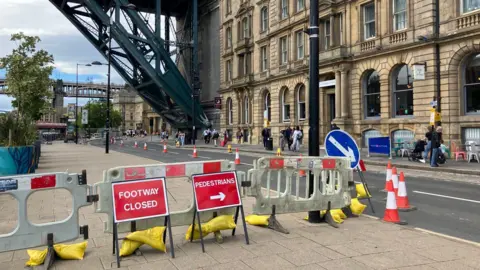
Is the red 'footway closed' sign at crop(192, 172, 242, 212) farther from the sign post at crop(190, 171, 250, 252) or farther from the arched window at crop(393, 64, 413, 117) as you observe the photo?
the arched window at crop(393, 64, 413, 117)

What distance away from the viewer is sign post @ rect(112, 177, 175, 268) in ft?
16.1

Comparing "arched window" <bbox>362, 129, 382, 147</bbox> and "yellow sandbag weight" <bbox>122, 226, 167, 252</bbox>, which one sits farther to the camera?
"arched window" <bbox>362, 129, 382, 147</bbox>

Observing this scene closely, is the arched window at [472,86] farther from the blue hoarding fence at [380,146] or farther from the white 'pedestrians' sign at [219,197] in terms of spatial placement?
the white 'pedestrians' sign at [219,197]

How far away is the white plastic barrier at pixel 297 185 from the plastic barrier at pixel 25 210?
240 centimetres

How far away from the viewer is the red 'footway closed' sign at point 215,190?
5.42 meters

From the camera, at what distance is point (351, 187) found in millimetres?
6969

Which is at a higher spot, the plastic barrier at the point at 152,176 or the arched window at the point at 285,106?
the arched window at the point at 285,106

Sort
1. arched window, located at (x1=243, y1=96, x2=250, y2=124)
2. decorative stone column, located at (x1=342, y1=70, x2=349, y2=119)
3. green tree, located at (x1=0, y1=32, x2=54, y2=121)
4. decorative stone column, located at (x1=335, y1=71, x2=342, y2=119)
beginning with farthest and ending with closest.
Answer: arched window, located at (x1=243, y1=96, x2=250, y2=124) → decorative stone column, located at (x1=335, y1=71, x2=342, y2=119) → decorative stone column, located at (x1=342, y1=70, x2=349, y2=119) → green tree, located at (x1=0, y1=32, x2=54, y2=121)

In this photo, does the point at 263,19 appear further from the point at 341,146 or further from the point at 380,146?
the point at 341,146

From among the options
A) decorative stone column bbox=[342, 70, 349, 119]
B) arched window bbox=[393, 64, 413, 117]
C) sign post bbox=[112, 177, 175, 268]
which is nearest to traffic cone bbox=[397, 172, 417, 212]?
sign post bbox=[112, 177, 175, 268]

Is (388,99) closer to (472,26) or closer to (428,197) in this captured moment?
(472,26)

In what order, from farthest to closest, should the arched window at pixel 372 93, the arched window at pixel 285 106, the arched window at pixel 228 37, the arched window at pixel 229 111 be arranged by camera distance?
the arched window at pixel 229 111, the arched window at pixel 228 37, the arched window at pixel 285 106, the arched window at pixel 372 93

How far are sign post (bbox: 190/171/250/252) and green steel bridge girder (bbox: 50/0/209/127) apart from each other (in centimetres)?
3960

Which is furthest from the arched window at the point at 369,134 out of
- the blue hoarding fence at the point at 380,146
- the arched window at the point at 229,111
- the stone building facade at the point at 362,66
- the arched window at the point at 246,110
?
the arched window at the point at 229,111
